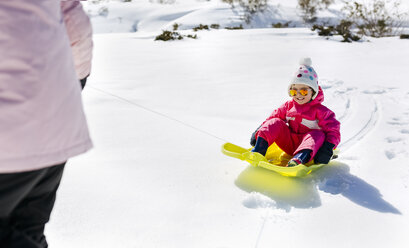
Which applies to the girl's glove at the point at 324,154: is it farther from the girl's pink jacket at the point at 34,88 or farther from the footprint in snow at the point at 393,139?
the girl's pink jacket at the point at 34,88

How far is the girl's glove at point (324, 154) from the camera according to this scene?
2115mm

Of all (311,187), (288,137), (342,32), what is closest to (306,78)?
(288,137)

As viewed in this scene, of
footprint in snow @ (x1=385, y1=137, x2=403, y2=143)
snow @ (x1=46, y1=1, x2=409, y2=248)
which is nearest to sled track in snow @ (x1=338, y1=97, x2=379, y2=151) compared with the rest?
snow @ (x1=46, y1=1, x2=409, y2=248)

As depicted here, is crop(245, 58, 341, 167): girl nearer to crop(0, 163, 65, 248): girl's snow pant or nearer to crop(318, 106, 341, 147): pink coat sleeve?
crop(318, 106, 341, 147): pink coat sleeve

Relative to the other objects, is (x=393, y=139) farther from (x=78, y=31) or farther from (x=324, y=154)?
(x=78, y=31)

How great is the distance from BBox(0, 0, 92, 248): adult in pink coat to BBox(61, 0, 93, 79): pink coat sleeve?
4.4 inches

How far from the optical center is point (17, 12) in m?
0.63

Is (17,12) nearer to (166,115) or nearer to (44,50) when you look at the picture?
(44,50)

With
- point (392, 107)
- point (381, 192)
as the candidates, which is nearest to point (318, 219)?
point (381, 192)

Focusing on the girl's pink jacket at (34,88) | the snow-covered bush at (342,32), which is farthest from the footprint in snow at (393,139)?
the snow-covered bush at (342,32)

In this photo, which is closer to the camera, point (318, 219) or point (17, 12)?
point (17, 12)

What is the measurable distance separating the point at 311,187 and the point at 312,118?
0.48m

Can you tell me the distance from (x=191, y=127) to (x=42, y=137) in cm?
221

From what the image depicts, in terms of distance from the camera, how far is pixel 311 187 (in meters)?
2.00
